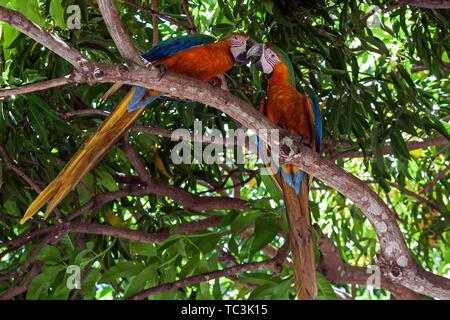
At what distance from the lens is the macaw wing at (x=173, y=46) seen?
1.77 meters

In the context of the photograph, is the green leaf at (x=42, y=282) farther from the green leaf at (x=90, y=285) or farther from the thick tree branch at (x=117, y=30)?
the thick tree branch at (x=117, y=30)

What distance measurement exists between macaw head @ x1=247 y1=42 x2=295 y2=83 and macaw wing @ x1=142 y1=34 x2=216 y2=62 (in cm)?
13

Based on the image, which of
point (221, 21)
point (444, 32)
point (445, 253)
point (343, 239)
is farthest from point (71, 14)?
point (445, 253)

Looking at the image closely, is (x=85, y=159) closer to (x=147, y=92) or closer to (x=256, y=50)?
(x=147, y=92)

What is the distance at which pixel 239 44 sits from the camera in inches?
74.2

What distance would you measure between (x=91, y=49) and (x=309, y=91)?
57 centimetres

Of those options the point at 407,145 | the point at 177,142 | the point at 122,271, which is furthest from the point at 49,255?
the point at 407,145

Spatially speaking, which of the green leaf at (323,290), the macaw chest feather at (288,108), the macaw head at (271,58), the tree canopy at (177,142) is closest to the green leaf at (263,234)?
the tree canopy at (177,142)

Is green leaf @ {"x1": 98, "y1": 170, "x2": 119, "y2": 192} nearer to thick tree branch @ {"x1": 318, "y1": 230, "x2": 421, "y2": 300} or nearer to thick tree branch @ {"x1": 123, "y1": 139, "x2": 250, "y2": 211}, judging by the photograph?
Answer: thick tree branch @ {"x1": 123, "y1": 139, "x2": 250, "y2": 211}

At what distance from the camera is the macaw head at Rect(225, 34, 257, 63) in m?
1.88

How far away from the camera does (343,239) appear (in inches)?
104

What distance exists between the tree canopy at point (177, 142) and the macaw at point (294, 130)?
5 cm

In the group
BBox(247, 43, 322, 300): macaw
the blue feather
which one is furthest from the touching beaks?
the blue feather

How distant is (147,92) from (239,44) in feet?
1.10
